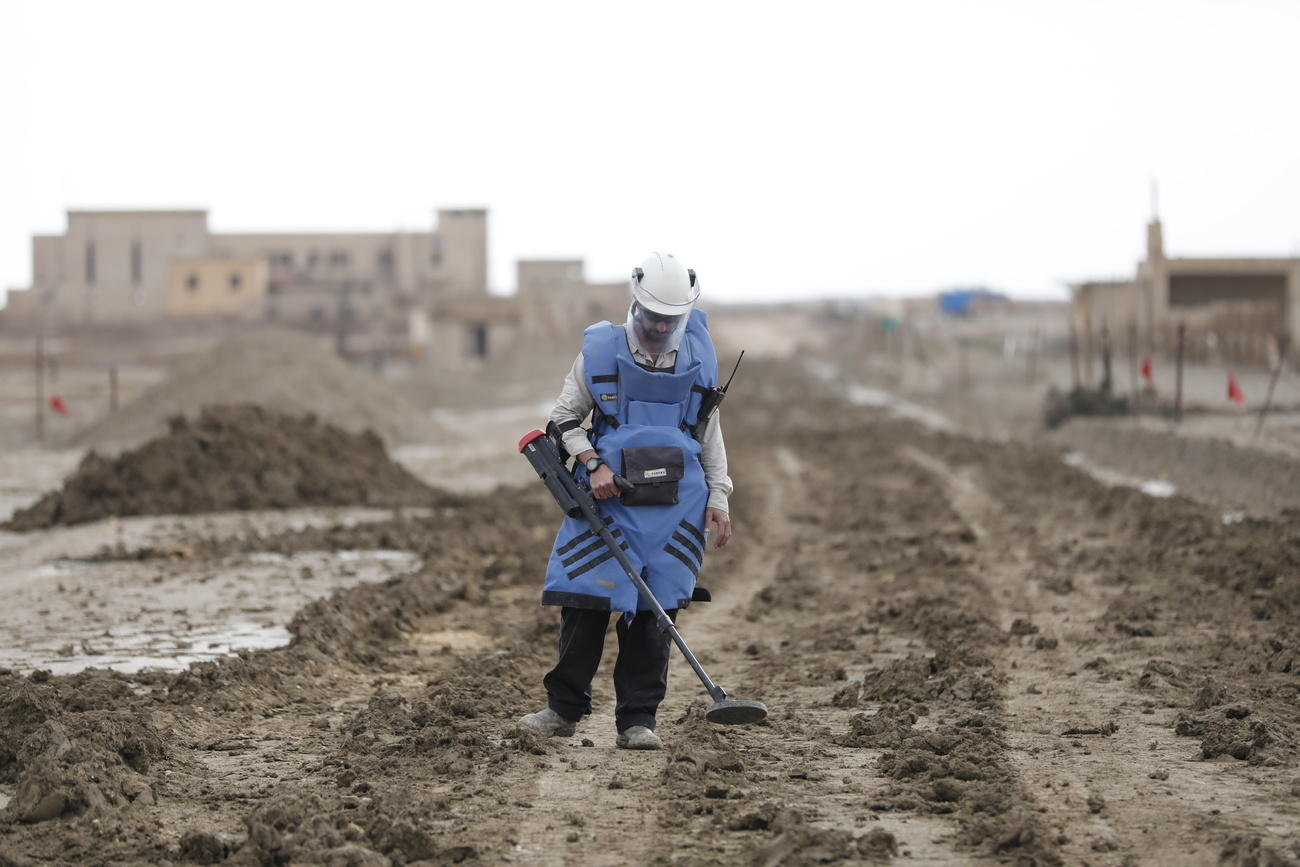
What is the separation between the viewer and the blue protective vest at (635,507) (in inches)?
268

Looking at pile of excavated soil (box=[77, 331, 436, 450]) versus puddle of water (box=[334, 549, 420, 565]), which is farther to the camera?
pile of excavated soil (box=[77, 331, 436, 450])

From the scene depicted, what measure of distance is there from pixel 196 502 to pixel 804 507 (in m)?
7.42

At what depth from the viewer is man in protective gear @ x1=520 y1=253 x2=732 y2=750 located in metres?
6.81

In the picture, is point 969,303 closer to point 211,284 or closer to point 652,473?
point 211,284

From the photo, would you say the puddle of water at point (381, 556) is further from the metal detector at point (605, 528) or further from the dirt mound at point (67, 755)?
the metal detector at point (605, 528)

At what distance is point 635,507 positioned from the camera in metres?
6.88

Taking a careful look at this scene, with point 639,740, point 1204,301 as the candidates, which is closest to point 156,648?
point 639,740

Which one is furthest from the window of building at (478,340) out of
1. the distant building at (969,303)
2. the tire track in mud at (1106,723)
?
the tire track in mud at (1106,723)

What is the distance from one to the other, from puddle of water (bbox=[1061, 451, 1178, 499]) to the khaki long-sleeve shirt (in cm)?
1274

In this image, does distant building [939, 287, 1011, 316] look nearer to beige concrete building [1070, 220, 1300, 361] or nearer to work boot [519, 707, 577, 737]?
beige concrete building [1070, 220, 1300, 361]

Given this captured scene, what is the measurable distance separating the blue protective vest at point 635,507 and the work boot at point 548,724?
57 cm

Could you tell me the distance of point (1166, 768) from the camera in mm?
6348

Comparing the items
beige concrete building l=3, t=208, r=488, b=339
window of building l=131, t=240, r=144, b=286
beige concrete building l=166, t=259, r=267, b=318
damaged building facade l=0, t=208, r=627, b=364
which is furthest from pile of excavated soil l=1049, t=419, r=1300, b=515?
window of building l=131, t=240, r=144, b=286

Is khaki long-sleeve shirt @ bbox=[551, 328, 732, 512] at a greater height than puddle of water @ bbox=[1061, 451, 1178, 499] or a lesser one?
greater
